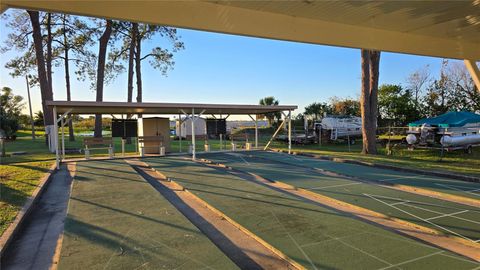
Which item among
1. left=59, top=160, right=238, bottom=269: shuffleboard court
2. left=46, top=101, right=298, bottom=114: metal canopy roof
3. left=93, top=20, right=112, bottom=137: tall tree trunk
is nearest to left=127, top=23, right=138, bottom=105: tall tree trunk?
left=93, top=20, right=112, bottom=137: tall tree trunk

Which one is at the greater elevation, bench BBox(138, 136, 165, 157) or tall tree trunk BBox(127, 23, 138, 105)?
tall tree trunk BBox(127, 23, 138, 105)

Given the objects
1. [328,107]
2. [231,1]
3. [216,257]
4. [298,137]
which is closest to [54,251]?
[216,257]

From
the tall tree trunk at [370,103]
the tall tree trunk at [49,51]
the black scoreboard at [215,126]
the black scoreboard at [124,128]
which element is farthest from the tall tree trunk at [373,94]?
the tall tree trunk at [49,51]

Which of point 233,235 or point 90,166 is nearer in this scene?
point 233,235

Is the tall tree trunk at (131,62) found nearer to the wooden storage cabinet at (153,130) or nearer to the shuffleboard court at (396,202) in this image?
the wooden storage cabinet at (153,130)

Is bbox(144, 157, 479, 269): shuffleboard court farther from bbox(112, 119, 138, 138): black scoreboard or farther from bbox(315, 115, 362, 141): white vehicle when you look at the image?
bbox(315, 115, 362, 141): white vehicle

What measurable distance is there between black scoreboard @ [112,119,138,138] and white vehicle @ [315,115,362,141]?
1543 centimetres

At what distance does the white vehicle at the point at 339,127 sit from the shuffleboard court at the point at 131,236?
20730 millimetres

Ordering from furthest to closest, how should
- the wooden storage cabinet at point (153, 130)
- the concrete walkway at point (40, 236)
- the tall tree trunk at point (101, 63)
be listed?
the tall tree trunk at point (101, 63)
the wooden storage cabinet at point (153, 130)
the concrete walkway at point (40, 236)

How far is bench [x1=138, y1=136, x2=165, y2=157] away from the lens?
17.7 metres

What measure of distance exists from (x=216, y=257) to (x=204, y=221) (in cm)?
196

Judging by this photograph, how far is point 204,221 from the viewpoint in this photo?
624 centimetres

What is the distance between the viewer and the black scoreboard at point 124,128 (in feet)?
58.3

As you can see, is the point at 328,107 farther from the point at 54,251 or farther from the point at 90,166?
the point at 54,251
